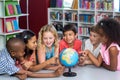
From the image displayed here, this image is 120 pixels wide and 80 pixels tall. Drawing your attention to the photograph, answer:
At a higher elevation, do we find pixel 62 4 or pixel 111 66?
pixel 62 4

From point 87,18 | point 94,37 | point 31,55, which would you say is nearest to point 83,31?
point 87,18

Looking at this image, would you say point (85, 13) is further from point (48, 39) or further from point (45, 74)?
point (45, 74)

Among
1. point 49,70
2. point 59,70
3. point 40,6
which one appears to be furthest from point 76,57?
point 40,6

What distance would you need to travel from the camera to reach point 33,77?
7.34ft

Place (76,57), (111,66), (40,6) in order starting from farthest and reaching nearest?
(40,6)
(111,66)
(76,57)

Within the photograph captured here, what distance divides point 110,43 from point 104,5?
3.68 m

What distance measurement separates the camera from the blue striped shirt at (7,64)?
2225 mm

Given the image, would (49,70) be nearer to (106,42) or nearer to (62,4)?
(106,42)

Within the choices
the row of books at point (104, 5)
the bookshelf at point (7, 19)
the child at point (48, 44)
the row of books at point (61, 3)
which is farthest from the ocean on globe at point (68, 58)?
the row of books at point (61, 3)

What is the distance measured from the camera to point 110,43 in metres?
2.47

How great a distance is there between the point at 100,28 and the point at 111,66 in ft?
1.24

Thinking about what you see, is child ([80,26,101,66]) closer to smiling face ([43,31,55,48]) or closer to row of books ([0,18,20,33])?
smiling face ([43,31,55,48])

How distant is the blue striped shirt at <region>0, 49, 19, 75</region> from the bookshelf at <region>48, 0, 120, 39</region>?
3984mm

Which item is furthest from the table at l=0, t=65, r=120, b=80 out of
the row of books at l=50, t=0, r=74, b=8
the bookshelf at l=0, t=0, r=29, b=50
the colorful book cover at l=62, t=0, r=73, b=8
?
the colorful book cover at l=62, t=0, r=73, b=8
